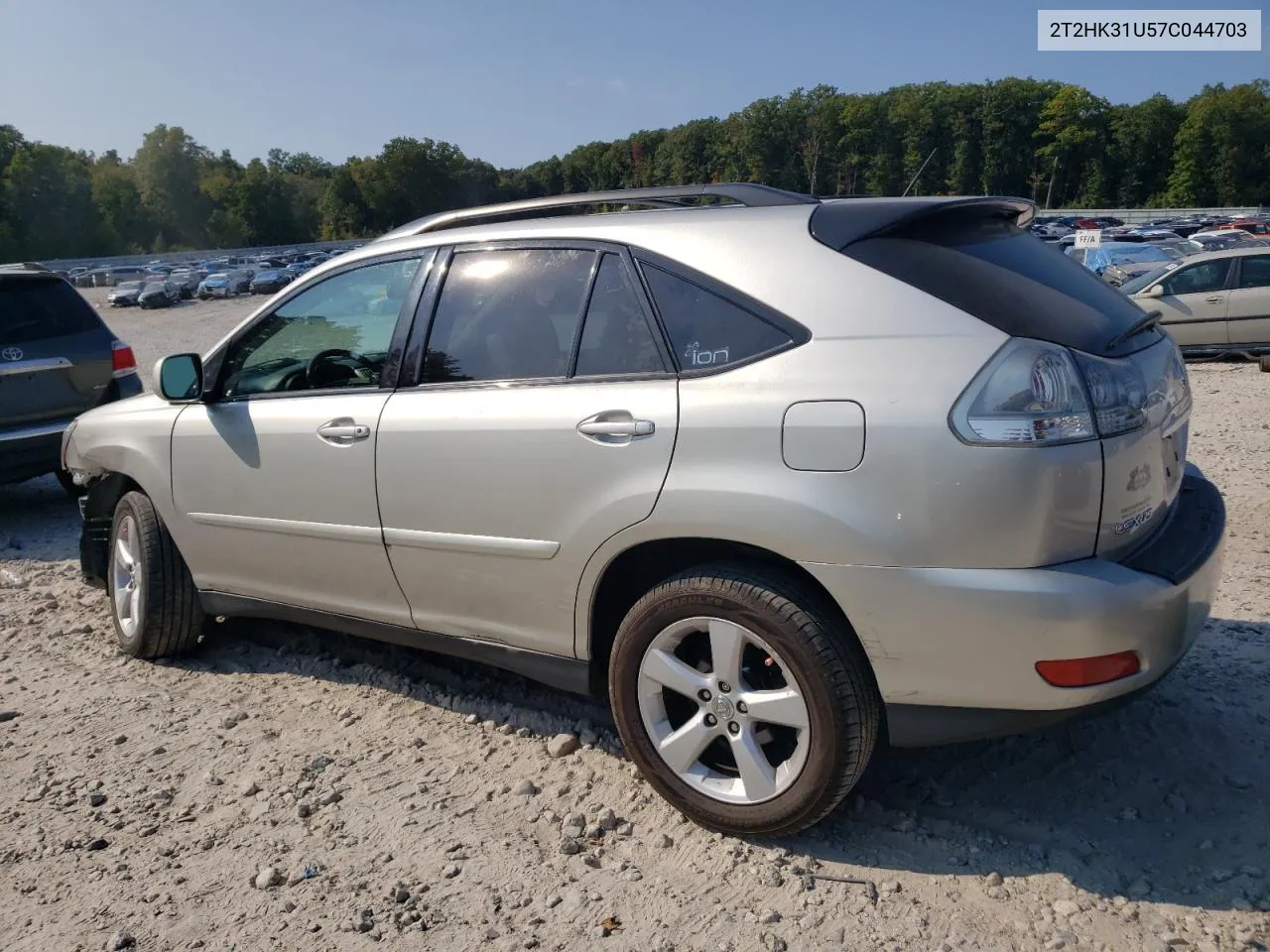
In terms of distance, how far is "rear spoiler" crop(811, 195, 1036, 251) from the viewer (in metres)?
2.73

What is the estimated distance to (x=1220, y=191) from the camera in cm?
8838

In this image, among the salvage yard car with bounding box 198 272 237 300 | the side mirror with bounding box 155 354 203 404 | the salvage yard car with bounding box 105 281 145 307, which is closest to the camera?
the side mirror with bounding box 155 354 203 404

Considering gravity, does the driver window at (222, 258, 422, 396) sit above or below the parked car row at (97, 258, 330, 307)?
below

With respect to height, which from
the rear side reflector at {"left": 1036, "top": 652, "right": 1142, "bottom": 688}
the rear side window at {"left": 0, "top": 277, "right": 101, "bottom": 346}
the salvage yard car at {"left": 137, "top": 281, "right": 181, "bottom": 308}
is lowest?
the rear side reflector at {"left": 1036, "top": 652, "right": 1142, "bottom": 688}

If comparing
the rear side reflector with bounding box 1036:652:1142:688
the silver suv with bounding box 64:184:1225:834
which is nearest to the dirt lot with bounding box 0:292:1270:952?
the silver suv with bounding box 64:184:1225:834

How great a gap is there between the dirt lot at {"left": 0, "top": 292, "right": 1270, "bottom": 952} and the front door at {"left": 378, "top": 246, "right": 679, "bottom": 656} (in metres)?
0.54

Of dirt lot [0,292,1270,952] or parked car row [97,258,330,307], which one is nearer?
dirt lot [0,292,1270,952]

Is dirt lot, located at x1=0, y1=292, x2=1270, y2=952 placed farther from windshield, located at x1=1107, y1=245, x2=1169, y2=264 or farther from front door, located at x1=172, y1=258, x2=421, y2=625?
windshield, located at x1=1107, y1=245, x2=1169, y2=264

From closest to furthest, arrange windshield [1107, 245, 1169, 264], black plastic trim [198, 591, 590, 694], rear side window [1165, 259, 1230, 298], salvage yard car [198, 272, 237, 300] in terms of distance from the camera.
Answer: black plastic trim [198, 591, 590, 694]
rear side window [1165, 259, 1230, 298]
windshield [1107, 245, 1169, 264]
salvage yard car [198, 272, 237, 300]

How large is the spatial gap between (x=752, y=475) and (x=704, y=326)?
0.48 meters

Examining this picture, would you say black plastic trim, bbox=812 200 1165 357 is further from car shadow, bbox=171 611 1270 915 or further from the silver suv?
car shadow, bbox=171 611 1270 915

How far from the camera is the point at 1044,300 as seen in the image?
2.64 metres

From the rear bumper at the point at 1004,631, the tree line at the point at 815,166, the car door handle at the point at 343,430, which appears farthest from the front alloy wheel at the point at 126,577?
the tree line at the point at 815,166

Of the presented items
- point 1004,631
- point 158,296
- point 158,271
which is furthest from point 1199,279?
Result: point 158,271
